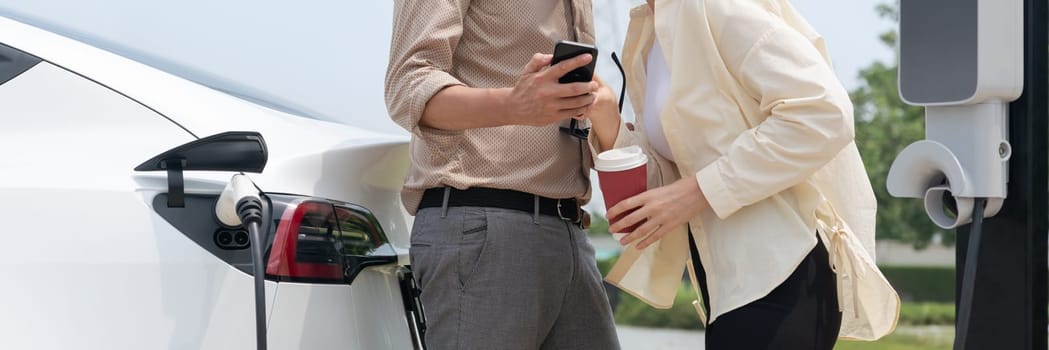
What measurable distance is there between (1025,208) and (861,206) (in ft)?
1.37

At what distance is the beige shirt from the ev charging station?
66 cm

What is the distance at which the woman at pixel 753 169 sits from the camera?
67.6 inches

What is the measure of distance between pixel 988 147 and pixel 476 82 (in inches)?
37.2

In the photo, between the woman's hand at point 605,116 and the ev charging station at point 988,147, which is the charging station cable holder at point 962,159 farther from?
the woman's hand at point 605,116

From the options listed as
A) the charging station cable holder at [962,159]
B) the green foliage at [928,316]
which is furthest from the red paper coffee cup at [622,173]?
the green foliage at [928,316]

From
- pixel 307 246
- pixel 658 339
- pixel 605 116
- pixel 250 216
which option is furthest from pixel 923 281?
pixel 250 216

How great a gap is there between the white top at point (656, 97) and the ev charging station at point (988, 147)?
51 centimetres

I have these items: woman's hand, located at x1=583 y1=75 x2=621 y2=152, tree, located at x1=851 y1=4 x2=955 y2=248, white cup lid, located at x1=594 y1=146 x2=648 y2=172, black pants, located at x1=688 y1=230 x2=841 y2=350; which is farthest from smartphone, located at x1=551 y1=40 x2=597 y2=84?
tree, located at x1=851 y1=4 x2=955 y2=248

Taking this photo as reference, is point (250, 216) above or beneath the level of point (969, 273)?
above

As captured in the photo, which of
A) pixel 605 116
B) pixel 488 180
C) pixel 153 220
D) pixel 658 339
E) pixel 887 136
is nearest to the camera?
pixel 153 220

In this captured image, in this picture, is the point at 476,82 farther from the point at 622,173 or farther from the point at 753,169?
the point at 753,169

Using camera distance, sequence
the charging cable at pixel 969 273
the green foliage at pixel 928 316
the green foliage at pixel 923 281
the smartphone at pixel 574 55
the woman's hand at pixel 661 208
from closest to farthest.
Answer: the smartphone at pixel 574 55, the woman's hand at pixel 661 208, the charging cable at pixel 969 273, the green foliage at pixel 928 316, the green foliage at pixel 923 281

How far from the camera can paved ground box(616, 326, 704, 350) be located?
13.8 metres

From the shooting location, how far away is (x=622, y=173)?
1.79 m
